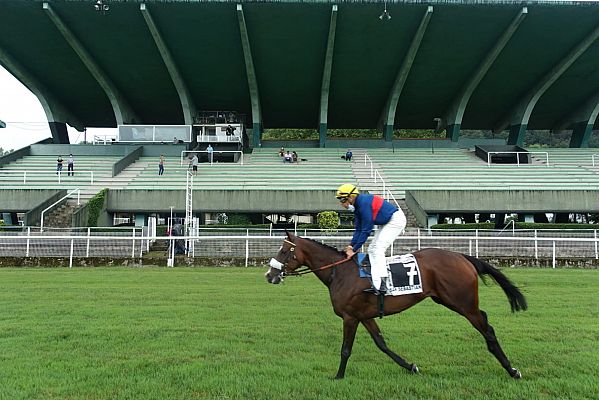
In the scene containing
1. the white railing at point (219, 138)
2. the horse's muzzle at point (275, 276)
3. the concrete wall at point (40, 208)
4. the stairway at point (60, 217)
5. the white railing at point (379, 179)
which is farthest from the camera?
the white railing at point (219, 138)

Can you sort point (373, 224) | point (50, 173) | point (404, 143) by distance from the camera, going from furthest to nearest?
point (404, 143)
point (50, 173)
point (373, 224)

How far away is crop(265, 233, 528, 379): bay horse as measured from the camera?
18.8 ft

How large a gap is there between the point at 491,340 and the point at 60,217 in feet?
80.9

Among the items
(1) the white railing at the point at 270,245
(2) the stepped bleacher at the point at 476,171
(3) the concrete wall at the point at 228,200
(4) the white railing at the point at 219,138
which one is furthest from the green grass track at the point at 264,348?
(4) the white railing at the point at 219,138

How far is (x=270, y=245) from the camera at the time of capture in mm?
19094

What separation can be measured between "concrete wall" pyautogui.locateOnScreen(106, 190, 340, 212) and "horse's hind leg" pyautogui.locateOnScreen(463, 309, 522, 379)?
22500 mm

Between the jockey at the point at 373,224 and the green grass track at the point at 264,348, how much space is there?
3.87 feet

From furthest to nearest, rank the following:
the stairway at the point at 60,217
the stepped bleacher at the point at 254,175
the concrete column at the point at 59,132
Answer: the concrete column at the point at 59,132 < the stepped bleacher at the point at 254,175 < the stairway at the point at 60,217

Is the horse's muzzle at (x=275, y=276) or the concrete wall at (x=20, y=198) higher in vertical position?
the concrete wall at (x=20, y=198)

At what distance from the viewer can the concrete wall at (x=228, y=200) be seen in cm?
2836

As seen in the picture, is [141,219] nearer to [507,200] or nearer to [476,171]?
[507,200]

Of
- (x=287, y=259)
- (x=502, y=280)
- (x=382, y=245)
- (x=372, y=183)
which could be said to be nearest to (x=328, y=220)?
(x=372, y=183)

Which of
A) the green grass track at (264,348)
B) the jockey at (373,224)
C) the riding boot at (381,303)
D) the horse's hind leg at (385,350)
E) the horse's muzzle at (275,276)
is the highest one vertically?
the jockey at (373,224)

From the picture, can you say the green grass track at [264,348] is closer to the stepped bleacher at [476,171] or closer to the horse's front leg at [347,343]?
the horse's front leg at [347,343]
